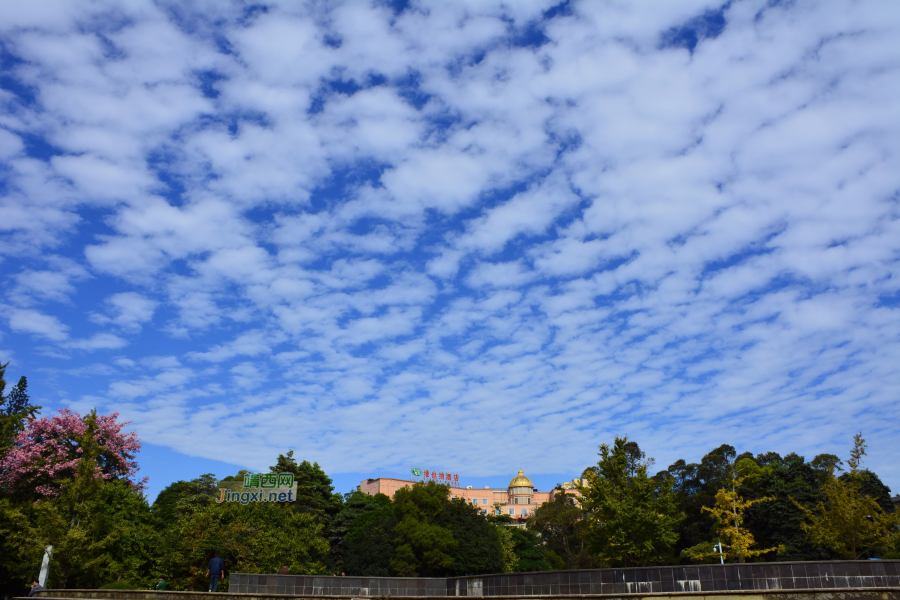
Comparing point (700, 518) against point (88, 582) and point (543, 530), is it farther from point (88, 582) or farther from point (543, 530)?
point (88, 582)

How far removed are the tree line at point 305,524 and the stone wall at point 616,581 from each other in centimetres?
1064

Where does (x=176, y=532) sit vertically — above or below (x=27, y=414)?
below

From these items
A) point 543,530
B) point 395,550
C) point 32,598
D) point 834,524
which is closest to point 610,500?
point 834,524

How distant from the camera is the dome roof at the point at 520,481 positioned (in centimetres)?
12377

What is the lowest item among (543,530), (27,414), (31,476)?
(543,530)

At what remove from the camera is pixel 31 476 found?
33.2 metres

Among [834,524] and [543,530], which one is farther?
[543,530]

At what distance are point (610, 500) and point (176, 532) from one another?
69.6 ft

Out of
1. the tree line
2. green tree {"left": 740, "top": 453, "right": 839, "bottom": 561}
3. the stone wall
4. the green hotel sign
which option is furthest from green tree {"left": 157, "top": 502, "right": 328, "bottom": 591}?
green tree {"left": 740, "top": 453, "right": 839, "bottom": 561}

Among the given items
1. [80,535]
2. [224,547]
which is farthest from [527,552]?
[80,535]

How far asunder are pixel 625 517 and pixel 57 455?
31535mm

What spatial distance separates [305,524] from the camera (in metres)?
37.0

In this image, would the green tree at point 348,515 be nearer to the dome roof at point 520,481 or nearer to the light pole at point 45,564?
the light pole at point 45,564

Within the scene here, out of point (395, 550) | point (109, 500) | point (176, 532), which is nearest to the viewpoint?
point (176, 532)
